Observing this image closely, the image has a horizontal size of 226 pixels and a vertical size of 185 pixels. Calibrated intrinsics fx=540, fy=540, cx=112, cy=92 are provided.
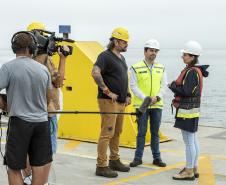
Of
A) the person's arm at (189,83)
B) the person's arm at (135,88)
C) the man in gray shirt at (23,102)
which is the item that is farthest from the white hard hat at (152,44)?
the man in gray shirt at (23,102)

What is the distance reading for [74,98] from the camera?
Answer: 373 inches

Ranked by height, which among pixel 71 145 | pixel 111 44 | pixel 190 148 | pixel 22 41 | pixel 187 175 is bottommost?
pixel 71 145

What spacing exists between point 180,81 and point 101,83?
3.20 ft

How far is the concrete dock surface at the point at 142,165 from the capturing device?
660 centimetres

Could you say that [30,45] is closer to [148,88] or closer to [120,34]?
[120,34]

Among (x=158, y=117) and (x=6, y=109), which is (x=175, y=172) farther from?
(x=6, y=109)

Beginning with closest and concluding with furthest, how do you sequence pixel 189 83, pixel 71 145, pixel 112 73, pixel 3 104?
pixel 3 104 → pixel 189 83 → pixel 112 73 → pixel 71 145

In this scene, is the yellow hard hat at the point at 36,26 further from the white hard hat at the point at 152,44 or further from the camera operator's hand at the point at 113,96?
the white hard hat at the point at 152,44

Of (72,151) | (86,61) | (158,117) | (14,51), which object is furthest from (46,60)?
(86,61)

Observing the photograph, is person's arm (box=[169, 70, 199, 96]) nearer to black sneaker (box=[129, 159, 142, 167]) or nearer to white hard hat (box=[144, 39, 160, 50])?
white hard hat (box=[144, 39, 160, 50])

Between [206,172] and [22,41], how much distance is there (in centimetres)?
354

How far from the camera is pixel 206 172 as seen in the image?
23.4ft

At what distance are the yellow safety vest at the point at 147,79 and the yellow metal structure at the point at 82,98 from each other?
1632 millimetres

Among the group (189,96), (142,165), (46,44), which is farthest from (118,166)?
(46,44)
